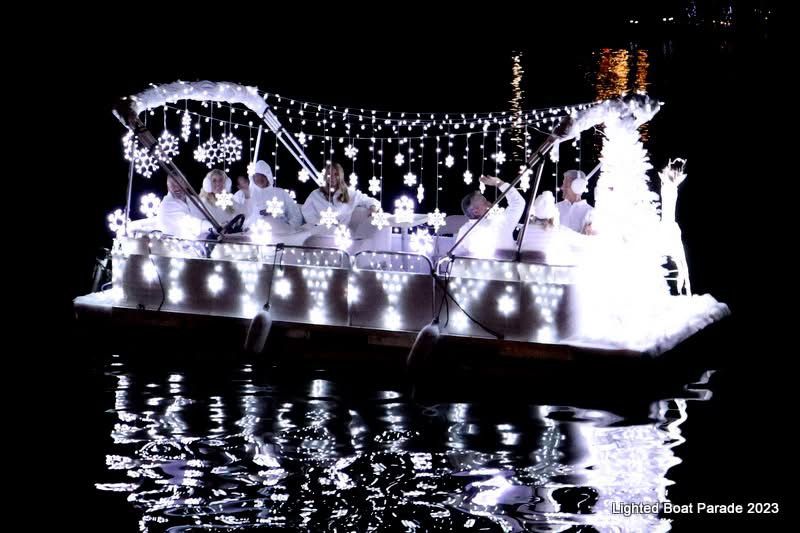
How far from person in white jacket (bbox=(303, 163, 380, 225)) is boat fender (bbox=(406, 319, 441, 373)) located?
3892mm

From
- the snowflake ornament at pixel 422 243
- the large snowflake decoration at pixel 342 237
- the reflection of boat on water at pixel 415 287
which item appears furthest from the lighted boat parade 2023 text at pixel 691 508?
the snowflake ornament at pixel 422 243

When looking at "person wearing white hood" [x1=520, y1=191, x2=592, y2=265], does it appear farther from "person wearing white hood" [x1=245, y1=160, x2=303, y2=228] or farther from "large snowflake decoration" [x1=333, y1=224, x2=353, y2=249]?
"person wearing white hood" [x1=245, y1=160, x2=303, y2=228]

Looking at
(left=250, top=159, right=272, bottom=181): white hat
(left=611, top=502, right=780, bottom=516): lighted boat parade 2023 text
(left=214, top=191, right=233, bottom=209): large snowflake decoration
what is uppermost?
(left=250, top=159, right=272, bottom=181): white hat

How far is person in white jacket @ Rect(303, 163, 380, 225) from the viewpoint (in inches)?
631

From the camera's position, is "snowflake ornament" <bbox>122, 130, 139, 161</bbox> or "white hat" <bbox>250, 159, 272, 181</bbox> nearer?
"snowflake ornament" <bbox>122, 130, 139, 161</bbox>

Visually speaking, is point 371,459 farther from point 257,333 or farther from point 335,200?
point 335,200

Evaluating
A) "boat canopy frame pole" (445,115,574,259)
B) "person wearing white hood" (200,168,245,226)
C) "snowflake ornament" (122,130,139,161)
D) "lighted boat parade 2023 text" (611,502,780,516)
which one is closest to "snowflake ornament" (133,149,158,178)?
"snowflake ornament" (122,130,139,161)

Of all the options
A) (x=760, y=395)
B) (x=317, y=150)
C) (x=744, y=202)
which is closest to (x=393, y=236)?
(x=760, y=395)

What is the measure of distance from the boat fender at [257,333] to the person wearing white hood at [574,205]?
4.13m

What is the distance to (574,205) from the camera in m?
14.9

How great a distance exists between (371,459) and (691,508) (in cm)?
269

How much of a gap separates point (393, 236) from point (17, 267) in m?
9.90

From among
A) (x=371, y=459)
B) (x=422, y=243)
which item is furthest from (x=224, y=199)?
(x=371, y=459)

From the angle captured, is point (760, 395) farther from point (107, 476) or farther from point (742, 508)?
point (107, 476)
